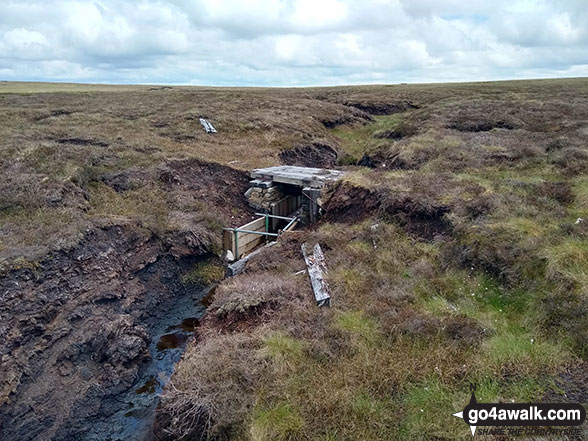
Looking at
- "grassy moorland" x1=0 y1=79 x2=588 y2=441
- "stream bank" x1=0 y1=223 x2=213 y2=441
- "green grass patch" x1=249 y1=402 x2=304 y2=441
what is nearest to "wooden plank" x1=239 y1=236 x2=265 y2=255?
"grassy moorland" x1=0 y1=79 x2=588 y2=441

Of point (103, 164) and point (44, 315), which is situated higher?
point (103, 164)

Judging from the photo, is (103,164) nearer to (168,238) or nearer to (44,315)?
(168,238)

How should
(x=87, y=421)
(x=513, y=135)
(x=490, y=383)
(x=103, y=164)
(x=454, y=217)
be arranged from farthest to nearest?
(x=513, y=135)
(x=103, y=164)
(x=454, y=217)
(x=87, y=421)
(x=490, y=383)

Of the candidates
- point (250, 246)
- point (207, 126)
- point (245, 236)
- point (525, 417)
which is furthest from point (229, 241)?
point (207, 126)

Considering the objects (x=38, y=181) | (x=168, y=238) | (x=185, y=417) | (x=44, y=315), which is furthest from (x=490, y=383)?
(x=38, y=181)

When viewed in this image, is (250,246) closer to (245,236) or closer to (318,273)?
(245,236)
